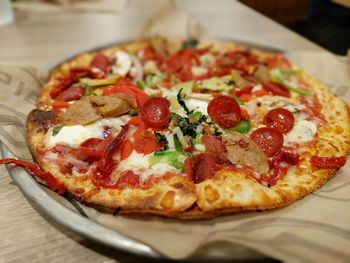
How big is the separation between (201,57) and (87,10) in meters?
1.99

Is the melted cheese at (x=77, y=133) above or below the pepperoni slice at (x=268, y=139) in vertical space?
below

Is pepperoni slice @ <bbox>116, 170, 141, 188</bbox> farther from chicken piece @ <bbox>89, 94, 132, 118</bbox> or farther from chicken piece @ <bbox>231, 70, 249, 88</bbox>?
chicken piece @ <bbox>231, 70, 249, 88</bbox>

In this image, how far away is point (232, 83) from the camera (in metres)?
2.53

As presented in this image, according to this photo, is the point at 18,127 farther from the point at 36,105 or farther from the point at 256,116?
the point at 256,116

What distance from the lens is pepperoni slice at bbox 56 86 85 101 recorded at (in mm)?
2352

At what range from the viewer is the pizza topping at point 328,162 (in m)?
1.80

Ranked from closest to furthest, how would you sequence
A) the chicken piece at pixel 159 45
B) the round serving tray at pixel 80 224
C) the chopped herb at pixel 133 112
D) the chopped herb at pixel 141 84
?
the round serving tray at pixel 80 224 < the chopped herb at pixel 133 112 < the chopped herb at pixel 141 84 < the chicken piece at pixel 159 45

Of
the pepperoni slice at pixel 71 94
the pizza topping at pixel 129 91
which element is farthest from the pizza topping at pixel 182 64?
the pepperoni slice at pixel 71 94

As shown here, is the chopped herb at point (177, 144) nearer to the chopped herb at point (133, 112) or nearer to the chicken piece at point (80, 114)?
the chopped herb at point (133, 112)

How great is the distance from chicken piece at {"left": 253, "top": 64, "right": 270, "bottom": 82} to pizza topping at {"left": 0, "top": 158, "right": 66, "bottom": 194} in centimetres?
145

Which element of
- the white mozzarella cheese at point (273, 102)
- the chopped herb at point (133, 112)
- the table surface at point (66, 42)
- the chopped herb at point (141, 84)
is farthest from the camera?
the chopped herb at point (141, 84)

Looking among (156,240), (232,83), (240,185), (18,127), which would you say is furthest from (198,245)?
(232,83)

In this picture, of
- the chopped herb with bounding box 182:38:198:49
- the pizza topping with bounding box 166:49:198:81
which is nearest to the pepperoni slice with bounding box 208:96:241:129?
the pizza topping with bounding box 166:49:198:81

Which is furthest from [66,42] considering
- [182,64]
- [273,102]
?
[273,102]
